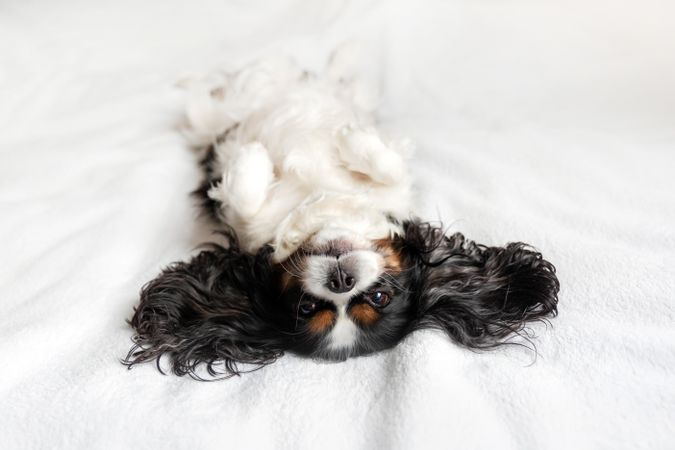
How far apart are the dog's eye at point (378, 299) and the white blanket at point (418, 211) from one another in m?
0.14

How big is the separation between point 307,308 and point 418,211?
1.92 ft

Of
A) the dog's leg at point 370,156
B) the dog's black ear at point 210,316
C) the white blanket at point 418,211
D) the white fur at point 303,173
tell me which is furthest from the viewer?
the dog's leg at point 370,156

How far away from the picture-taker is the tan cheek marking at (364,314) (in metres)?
1.53

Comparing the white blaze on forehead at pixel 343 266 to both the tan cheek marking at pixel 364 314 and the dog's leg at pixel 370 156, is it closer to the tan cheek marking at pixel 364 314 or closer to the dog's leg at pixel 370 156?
the tan cheek marking at pixel 364 314

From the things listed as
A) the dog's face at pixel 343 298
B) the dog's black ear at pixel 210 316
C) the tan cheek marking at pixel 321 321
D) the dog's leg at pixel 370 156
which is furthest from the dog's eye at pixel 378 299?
the dog's leg at pixel 370 156

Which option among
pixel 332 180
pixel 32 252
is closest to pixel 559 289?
pixel 332 180

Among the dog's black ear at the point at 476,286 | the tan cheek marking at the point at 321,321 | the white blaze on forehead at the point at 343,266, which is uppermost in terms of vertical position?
the white blaze on forehead at the point at 343,266

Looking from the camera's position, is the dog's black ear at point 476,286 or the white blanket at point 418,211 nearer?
the white blanket at point 418,211

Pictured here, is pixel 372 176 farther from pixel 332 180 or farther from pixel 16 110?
pixel 16 110

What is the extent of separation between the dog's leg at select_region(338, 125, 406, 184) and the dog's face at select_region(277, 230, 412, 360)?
327mm

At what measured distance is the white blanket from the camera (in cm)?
130

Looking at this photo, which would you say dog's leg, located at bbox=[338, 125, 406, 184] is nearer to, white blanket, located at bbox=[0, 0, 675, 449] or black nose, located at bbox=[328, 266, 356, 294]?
white blanket, located at bbox=[0, 0, 675, 449]

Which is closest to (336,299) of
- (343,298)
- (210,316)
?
(343,298)

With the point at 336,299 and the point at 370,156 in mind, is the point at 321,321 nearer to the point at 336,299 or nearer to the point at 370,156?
the point at 336,299
